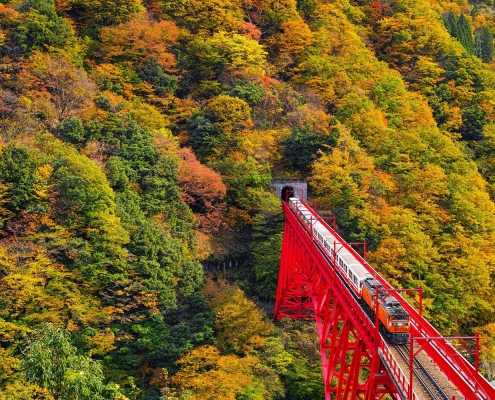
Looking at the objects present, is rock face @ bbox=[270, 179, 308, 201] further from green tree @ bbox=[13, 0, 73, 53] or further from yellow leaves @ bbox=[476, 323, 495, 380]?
green tree @ bbox=[13, 0, 73, 53]

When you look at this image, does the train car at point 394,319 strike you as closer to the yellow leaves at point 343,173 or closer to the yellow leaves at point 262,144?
the yellow leaves at point 343,173

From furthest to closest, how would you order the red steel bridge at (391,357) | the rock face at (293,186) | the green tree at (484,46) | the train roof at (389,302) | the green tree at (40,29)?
the green tree at (484,46) < the rock face at (293,186) < the green tree at (40,29) < the train roof at (389,302) < the red steel bridge at (391,357)

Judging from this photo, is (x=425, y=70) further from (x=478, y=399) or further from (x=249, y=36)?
(x=478, y=399)

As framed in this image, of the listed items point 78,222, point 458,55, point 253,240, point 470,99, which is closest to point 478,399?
point 78,222

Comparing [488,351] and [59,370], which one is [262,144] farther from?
[59,370]

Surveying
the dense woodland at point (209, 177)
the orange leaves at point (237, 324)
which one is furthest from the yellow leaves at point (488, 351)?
the orange leaves at point (237, 324)

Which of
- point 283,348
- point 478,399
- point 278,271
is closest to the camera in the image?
point 478,399

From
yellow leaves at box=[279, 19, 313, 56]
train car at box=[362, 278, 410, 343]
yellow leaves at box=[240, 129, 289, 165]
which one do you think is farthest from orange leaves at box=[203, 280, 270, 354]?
yellow leaves at box=[279, 19, 313, 56]
